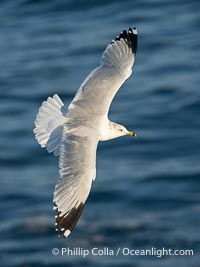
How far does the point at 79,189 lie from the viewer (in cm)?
906

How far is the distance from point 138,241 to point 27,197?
59.5 inches

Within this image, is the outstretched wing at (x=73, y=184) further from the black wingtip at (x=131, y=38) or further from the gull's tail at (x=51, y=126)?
the black wingtip at (x=131, y=38)

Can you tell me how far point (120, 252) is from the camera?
14117 millimetres

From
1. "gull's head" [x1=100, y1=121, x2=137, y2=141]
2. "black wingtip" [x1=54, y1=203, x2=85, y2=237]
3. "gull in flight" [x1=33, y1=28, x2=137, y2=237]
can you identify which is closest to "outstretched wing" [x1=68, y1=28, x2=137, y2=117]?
"gull in flight" [x1=33, y1=28, x2=137, y2=237]

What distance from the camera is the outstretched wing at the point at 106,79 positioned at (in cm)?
984

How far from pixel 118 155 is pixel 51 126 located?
5.23 meters

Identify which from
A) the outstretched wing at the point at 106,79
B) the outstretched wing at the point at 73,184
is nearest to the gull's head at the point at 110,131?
the outstretched wing at the point at 106,79

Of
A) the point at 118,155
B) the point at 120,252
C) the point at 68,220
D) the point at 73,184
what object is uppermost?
the point at 118,155

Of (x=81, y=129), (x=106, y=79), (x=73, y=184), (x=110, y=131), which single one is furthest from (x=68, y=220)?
(x=106, y=79)

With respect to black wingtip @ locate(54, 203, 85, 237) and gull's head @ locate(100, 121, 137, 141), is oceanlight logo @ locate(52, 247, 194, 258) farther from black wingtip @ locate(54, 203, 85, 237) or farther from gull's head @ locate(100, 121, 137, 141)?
black wingtip @ locate(54, 203, 85, 237)

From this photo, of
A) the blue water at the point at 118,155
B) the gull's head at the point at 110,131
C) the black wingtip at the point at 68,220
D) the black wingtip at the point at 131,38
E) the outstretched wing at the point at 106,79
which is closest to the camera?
the black wingtip at the point at 68,220

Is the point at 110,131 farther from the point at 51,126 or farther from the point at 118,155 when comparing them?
the point at 118,155

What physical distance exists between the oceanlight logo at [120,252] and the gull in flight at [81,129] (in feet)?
13.6

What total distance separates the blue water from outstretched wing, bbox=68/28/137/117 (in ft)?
13.4
